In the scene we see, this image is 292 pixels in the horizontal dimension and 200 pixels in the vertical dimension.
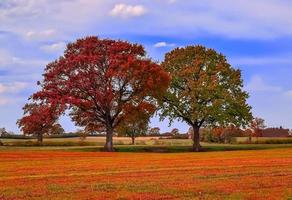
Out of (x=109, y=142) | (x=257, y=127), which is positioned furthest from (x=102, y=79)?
(x=257, y=127)

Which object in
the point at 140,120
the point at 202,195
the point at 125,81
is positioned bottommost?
the point at 202,195

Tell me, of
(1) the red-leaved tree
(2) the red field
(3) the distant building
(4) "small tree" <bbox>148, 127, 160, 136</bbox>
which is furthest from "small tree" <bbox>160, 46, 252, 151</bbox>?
(4) "small tree" <bbox>148, 127, 160, 136</bbox>

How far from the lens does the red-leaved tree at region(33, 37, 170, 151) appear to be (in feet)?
224

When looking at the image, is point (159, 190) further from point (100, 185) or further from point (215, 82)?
point (215, 82)

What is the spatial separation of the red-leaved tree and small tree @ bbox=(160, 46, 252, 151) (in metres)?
7.25

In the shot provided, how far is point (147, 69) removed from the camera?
7012 cm

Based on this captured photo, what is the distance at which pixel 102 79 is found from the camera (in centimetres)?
7000

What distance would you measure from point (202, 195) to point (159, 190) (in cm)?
191

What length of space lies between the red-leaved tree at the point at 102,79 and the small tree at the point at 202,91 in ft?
23.8

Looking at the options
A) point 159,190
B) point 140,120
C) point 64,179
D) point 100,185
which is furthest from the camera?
point 140,120

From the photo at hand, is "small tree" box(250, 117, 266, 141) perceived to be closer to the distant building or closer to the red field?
the distant building

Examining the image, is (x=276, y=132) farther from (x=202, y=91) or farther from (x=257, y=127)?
(x=202, y=91)

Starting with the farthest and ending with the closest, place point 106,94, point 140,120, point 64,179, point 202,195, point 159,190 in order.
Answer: point 140,120, point 106,94, point 64,179, point 159,190, point 202,195

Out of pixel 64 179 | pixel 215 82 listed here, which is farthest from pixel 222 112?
pixel 64 179
